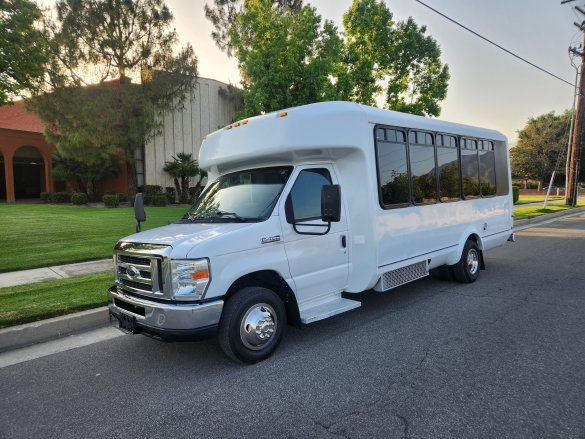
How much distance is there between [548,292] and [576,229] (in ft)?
35.1

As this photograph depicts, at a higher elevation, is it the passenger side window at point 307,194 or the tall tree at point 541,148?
the tall tree at point 541,148

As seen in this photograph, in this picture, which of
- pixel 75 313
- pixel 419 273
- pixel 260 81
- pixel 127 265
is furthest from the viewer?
pixel 260 81

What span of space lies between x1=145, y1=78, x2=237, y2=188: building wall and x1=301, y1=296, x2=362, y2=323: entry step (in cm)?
2734

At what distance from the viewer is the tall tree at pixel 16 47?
9922 mm

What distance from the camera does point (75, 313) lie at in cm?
556

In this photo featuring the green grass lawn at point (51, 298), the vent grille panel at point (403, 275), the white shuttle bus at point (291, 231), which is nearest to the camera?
the white shuttle bus at point (291, 231)

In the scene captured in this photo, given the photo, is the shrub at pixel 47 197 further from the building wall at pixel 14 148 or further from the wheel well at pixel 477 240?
the wheel well at pixel 477 240

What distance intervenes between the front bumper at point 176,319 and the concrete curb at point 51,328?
6.26ft

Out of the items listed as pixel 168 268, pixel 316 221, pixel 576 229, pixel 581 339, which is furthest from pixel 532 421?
pixel 576 229

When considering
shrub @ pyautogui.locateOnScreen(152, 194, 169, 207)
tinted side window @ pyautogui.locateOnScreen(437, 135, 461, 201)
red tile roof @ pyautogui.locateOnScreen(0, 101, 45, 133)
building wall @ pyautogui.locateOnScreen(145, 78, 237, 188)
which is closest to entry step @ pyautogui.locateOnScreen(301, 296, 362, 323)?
tinted side window @ pyautogui.locateOnScreen(437, 135, 461, 201)

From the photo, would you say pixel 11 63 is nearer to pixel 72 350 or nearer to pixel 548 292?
pixel 72 350

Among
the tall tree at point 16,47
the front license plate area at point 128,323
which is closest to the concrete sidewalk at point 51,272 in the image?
the front license plate area at point 128,323

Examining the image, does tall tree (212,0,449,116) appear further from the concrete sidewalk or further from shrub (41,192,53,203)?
shrub (41,192,53,203)

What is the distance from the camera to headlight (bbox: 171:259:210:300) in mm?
3697
